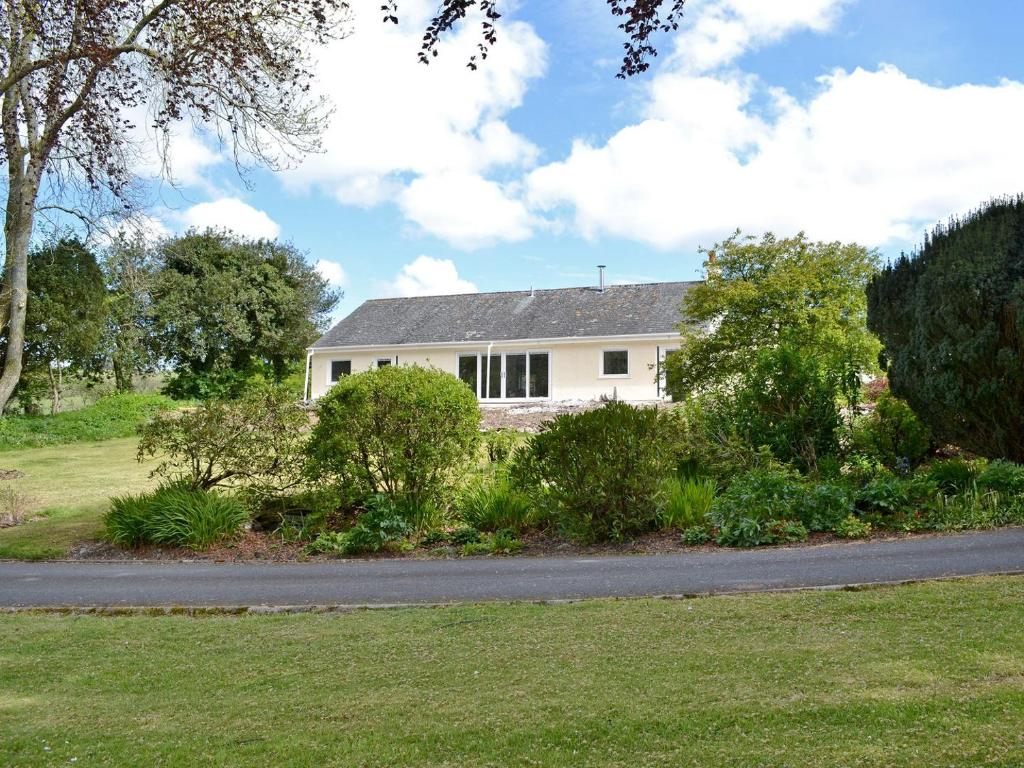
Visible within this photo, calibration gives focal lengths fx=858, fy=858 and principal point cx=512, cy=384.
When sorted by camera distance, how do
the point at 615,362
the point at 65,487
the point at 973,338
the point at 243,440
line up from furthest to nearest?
the point at 615,362 < the point at 65,487 < the point at 243,440 < the point at 973,338

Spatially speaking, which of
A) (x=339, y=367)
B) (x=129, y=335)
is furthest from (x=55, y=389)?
(x=339, y=367)

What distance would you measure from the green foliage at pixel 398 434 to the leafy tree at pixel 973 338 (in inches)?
239

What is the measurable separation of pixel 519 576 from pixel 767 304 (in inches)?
504

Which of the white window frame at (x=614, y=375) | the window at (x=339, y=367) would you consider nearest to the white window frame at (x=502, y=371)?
the white window frame at (x=614, y=375)

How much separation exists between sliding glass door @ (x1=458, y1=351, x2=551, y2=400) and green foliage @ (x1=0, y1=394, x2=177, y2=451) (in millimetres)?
11652

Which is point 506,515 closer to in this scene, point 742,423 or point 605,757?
point 742,423

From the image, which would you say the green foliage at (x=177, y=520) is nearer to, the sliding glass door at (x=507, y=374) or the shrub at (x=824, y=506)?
the shrub at (x=824, y=506)

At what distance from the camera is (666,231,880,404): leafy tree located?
18859mm

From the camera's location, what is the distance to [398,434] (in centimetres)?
1148

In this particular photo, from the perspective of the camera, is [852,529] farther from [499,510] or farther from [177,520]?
[177,520]

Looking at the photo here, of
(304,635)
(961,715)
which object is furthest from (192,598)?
(961,715)

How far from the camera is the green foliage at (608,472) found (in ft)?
34.0

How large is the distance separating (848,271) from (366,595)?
1634cm

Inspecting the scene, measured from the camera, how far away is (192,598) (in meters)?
8.38
